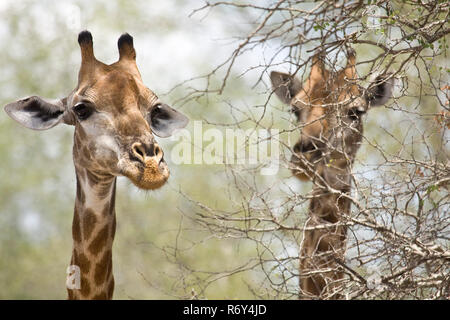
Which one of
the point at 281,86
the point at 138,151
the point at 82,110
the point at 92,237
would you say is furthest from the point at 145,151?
the point at 281,86

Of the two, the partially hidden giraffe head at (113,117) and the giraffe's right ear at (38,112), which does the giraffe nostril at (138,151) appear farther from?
the giraffe's right ear at (38,112)

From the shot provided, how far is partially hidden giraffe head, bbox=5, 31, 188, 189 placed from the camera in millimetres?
4551

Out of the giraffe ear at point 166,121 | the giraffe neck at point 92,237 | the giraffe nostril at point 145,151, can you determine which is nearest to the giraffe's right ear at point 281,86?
the giraffe ear at point 166,121

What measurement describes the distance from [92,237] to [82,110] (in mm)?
935

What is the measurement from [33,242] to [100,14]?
16.0 ft

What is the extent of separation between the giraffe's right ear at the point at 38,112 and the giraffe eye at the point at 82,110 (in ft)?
0.71

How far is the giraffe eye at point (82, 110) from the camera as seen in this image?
491 cm

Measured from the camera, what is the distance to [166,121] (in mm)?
5215

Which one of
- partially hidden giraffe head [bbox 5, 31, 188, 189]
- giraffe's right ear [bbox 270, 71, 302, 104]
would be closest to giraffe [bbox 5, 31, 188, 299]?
partially hidden giraffe head [bbox 5, 31, 188, 189]

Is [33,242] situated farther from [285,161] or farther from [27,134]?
[285,161]

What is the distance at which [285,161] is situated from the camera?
5.95m

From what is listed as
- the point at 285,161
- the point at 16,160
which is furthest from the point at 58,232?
the point at 285,161

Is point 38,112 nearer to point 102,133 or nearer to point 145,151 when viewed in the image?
point 102,133
